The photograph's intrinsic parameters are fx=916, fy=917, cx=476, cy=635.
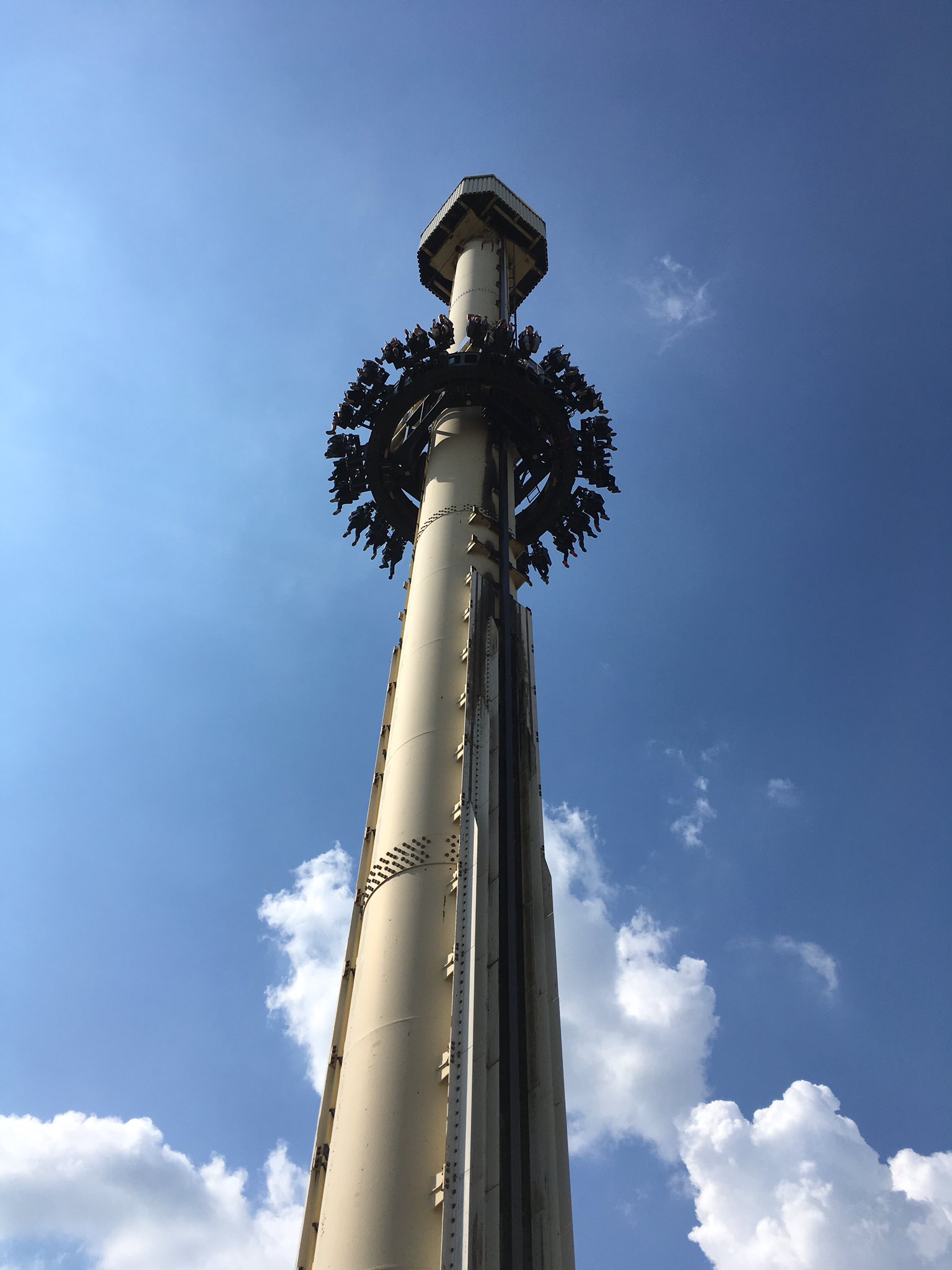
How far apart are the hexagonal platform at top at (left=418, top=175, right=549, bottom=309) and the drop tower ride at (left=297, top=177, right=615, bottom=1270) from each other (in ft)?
36.0

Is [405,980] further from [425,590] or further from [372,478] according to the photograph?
[372,478]

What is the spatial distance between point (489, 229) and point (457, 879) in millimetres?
28620

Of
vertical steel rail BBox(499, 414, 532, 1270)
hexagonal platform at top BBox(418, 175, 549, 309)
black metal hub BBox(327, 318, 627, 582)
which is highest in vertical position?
hexagonal platform at top BBox(418, 175, 549, 309)

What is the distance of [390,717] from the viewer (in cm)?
1953

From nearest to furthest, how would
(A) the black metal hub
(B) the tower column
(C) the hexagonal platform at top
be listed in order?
(B) the tower column, (A) the black metal hub, (C) the hexagonal platform at top

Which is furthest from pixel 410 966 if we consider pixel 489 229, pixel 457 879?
pixel 489 229

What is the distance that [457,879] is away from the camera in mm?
14273

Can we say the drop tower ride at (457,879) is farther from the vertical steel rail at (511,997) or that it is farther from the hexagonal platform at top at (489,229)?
the hexagonal platform at top at (489,229)

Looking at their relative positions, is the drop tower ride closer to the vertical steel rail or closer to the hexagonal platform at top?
the vertical steel rail

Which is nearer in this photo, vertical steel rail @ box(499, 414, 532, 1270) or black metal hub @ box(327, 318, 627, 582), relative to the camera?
vertical steel rail @ box(499, 414, 532, 1270)

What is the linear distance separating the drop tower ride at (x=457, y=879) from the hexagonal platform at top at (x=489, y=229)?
10988 millimetres

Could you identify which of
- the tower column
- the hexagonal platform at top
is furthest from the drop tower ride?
the hexagonal platform at top

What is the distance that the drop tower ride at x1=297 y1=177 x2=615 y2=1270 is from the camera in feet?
37.1

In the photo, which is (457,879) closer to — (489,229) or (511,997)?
(511,997)
